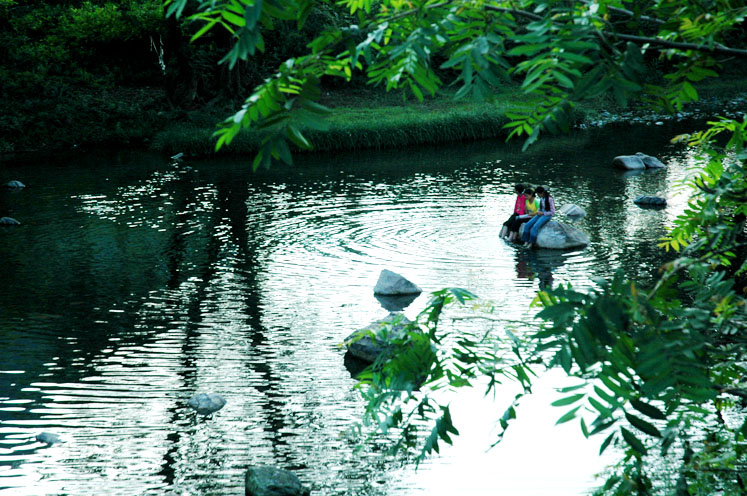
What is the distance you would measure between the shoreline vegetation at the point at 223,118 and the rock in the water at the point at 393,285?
18.6 metres

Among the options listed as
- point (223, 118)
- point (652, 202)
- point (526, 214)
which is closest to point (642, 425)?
point (526, 214)

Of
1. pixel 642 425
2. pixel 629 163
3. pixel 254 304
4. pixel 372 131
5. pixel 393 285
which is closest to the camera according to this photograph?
pixel 642 425

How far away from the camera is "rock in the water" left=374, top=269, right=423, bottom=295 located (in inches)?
604

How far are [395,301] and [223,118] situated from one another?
2719 centimetres

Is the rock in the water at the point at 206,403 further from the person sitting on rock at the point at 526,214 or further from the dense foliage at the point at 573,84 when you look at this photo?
the person sitting on rock at the point at 526,214

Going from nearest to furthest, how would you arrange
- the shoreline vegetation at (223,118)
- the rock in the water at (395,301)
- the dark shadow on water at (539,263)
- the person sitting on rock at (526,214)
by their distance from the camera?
the rock in the water at (395,301) → the dark shadow on water at (539,263) → the person sitting on rock at (526,214) → the shoreline vegetation at (223,118)

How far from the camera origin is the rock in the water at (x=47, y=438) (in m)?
9.47

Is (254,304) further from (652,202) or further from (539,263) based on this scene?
(652,202)

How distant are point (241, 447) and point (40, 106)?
119 ft

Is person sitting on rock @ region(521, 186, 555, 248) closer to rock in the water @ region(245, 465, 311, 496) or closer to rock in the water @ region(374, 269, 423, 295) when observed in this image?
rock in the water @ region(374, 269, 423, 295)

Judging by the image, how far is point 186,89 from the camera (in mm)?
44688

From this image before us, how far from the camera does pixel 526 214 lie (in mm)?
19500

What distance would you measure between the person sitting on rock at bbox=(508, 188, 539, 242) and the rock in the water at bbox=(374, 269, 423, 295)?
15.9 feet

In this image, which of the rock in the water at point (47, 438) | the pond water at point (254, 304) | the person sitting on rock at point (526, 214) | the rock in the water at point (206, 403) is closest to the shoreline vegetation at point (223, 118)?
the pond water at point (254, 304)
